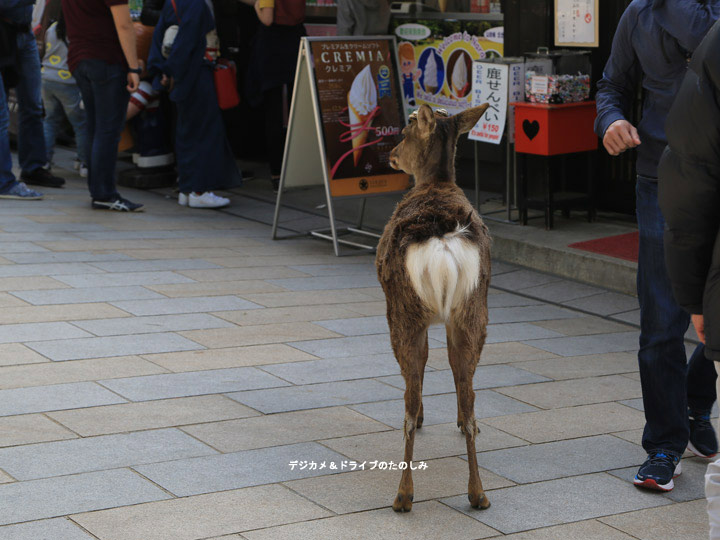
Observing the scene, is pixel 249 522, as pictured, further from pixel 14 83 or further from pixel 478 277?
pixel 14 83

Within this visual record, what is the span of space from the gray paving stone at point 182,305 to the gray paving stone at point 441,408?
196 centimetres

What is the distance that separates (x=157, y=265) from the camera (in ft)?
25.1

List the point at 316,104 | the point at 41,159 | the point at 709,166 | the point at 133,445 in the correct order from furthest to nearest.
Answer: the point at 41,159
the point at 316,104
the point at 133,445
the point at 709,166

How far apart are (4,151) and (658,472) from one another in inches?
298

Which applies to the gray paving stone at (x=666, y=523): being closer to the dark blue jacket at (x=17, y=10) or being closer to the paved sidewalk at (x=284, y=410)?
the paved sidewalk at (x=284, y=410)

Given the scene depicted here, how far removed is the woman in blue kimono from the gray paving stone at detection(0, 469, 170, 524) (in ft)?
20.4

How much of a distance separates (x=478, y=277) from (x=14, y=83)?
775 centimetres

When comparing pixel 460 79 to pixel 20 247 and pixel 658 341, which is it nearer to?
pixel 20 247

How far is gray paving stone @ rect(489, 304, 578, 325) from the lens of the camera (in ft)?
21.7

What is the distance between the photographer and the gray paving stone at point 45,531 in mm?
3426

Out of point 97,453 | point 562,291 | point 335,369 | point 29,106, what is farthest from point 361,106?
point 97,453

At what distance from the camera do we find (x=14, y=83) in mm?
10141

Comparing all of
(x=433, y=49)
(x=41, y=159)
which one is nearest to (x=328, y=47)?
(x=433, y=49)

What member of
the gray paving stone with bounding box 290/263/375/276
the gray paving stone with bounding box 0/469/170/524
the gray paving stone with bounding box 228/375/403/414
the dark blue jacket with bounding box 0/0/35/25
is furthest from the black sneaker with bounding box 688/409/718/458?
the dark blue jacket with bounding box 0/0/35/25
